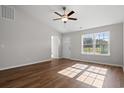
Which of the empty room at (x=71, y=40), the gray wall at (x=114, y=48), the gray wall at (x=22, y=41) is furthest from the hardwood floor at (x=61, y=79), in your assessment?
the gray wall at (x=114, y=48)

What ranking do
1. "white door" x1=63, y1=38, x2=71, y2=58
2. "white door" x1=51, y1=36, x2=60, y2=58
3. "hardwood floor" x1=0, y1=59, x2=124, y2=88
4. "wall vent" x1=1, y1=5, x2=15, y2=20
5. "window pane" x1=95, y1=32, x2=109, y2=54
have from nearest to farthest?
"hardwood floor" x1=0, y1=59, x2=124, y2=88, "wall vent" x1=1, y1=5, x2=15, y2=20, "window pane" x1=95, y1=32, x2=109, y2=54, "white door" x1=63, y1=38, x2=71, y2=58, "white door" x1=51, y1=36, x2=60, y2=58

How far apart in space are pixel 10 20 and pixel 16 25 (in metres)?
0.34

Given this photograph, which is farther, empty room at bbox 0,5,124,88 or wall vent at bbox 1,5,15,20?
wall vent at bbox 1,5,15,20

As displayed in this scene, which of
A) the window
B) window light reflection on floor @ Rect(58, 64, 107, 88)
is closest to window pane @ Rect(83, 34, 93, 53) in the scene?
the window

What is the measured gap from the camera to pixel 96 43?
5352 millimetres

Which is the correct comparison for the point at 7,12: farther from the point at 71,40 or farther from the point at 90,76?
the point at 90,76

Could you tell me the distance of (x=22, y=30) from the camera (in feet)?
14.9

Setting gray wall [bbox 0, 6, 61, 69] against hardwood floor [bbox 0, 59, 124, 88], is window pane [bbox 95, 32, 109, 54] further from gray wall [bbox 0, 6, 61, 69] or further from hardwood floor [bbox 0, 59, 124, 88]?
gray wall [bbox 0, 6, 61, 69]

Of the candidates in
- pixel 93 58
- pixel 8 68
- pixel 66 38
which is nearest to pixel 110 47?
pixel 93 58

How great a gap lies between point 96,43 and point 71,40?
201 centimetres

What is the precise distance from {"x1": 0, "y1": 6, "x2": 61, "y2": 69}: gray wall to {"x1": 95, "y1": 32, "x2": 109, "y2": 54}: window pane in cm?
345

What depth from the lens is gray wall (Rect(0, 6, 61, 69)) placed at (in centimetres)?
391

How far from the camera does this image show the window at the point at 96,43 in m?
4.90

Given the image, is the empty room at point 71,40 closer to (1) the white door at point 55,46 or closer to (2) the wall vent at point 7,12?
(2) the wall vent at point 7,12
